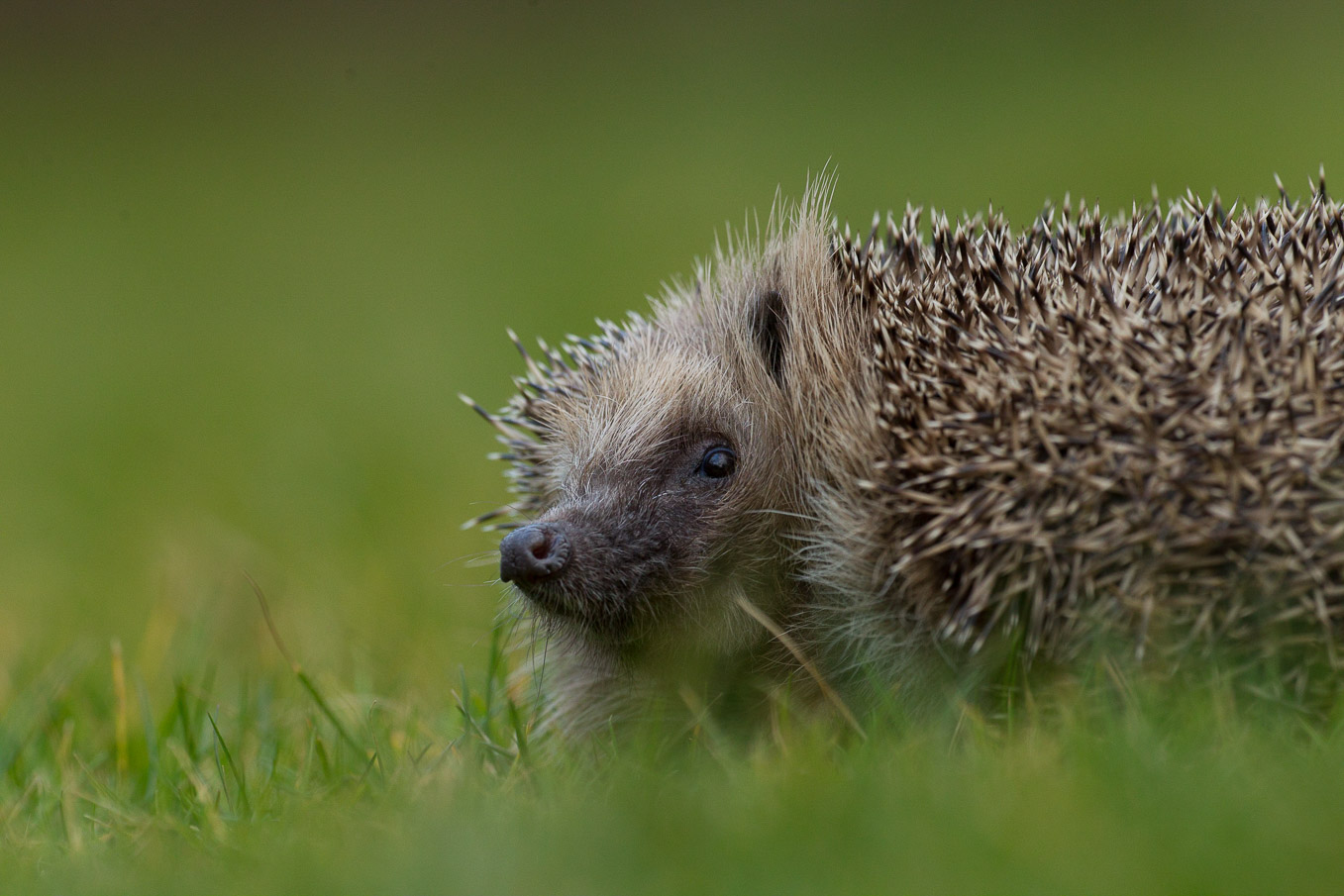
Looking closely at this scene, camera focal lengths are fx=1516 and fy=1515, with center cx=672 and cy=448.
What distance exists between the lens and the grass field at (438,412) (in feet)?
8.74

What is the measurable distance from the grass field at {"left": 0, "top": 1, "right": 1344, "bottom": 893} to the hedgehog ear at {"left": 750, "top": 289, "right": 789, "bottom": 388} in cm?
104

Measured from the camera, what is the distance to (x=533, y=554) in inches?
140

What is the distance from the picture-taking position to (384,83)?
22500mm

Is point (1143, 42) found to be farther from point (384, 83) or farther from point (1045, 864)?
point (1045, 864)

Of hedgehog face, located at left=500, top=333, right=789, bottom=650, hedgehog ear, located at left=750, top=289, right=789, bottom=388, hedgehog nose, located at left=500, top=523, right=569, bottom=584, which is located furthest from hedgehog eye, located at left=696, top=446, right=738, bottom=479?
hedgehog nose, located at left=500, top=523, right=569, bottom=584

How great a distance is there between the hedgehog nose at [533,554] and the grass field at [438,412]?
1.09 feet

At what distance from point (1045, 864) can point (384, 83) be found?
21.5 meters

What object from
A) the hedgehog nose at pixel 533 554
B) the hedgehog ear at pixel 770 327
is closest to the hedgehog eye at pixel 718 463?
the hedgehog ear at pixel 770 327

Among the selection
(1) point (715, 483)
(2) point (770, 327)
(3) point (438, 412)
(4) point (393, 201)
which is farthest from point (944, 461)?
(4) point (393, 201)

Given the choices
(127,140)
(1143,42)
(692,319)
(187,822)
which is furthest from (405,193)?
(187,822)

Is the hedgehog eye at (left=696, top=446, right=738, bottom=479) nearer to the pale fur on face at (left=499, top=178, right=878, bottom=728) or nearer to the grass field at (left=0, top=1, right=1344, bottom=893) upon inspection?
the pale fur on face at (left=499, top=178, right=878, bottom=728)

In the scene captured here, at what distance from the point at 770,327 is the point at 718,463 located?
0.45 m

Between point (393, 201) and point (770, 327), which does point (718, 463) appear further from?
point (393, 201)

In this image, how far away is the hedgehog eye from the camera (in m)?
3.88
